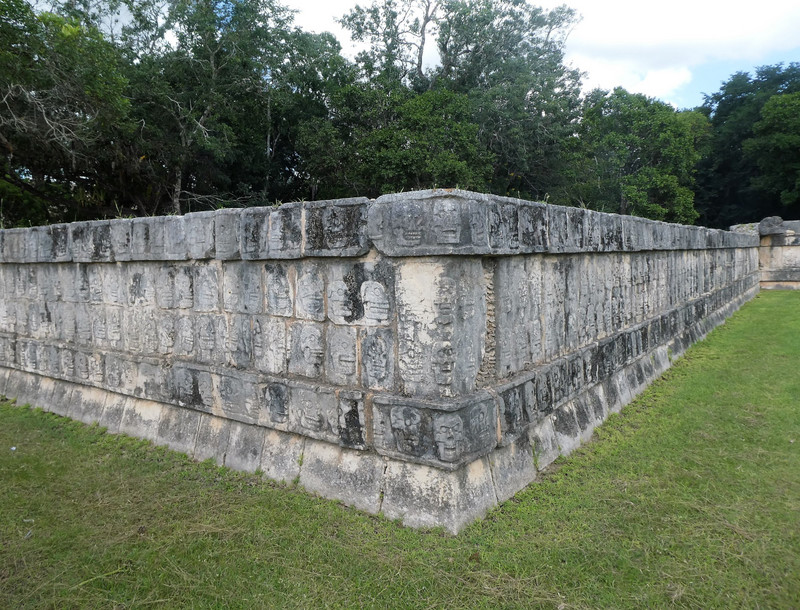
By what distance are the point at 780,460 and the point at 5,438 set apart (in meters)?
5.99

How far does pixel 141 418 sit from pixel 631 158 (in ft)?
81.5

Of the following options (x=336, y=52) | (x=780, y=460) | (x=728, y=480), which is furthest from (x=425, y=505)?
(x=336, y=52)

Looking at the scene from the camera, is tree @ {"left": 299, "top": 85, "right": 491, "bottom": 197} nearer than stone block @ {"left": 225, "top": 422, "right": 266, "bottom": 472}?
No

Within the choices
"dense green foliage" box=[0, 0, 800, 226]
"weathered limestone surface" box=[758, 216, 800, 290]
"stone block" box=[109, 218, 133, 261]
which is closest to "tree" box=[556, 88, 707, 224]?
"dense green foliage" box=[0, 0, 800, 226]

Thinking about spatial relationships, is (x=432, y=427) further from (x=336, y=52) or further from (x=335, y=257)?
(x=336, y=52)

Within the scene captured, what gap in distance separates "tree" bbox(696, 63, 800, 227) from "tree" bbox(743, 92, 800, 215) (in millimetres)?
798

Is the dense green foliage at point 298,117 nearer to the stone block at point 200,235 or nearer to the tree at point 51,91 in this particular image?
the tree at point 51,91

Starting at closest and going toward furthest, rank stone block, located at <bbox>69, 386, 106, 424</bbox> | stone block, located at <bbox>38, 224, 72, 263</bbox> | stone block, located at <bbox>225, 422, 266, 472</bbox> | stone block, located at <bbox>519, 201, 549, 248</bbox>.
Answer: stone block, located at <bbox>519, 201, 549, 248</bbox> → stone block, located at <bbox>225, 422, 266, 472</bbox> → stone block, located at <bbox>69, 386, 106, 424</bbox> → stone block, located at <bbox>38, 224, 72, 263</bbox>

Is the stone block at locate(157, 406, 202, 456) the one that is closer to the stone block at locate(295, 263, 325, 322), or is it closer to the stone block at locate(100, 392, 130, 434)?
the stone block at locate(100, 392, 130, 434)

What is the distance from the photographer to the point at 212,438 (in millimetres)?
4129

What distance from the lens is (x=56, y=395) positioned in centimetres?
555

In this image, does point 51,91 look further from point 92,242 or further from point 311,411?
point 311,411

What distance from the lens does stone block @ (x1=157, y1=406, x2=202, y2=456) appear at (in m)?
4.26

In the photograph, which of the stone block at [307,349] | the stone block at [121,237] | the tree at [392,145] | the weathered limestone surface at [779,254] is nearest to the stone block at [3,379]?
the stone block at [121,237]
